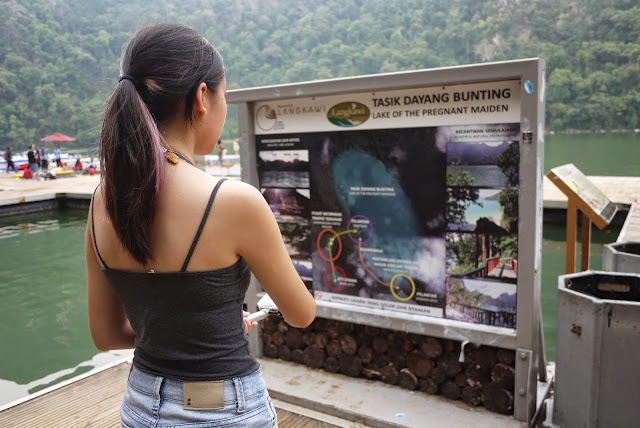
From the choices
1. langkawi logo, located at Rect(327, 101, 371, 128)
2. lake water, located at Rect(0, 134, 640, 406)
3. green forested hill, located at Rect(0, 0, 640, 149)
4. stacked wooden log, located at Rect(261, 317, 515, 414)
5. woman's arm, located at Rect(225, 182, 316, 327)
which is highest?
green forested hill, located at Rect(0, 0, 640, 149)

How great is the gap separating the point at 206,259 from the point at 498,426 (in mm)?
2151

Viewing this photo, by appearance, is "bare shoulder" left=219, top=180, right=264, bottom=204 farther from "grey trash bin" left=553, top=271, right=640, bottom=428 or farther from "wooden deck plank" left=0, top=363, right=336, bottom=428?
"wooden deck plank" left=0, top=363, right=336, bottom=428

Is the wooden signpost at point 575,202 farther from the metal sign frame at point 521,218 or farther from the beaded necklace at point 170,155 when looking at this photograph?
the beaded necklace at point 170,155

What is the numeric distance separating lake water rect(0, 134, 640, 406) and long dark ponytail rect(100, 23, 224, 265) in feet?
14.2

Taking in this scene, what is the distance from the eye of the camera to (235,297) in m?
1.07

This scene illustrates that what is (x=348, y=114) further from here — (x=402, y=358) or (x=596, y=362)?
(x=596, y=362)

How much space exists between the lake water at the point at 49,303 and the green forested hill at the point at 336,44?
44706 mm

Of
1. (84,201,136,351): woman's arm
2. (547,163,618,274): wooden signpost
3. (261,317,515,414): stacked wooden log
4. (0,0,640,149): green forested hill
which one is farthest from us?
(0,0,640,149): green forested hill

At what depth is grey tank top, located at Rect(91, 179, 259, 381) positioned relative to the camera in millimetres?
1021

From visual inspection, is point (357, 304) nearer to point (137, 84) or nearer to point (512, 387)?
point (512, 387)

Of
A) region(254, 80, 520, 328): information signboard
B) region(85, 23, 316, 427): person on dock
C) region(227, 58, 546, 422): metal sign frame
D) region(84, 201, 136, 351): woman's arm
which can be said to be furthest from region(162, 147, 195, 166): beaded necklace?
region(254, 80, 520, 328): information signboard

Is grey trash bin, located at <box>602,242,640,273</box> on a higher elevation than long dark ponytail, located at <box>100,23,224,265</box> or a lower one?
lower

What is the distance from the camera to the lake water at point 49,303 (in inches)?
204

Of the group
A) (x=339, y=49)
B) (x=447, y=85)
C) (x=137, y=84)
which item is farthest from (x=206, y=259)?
(x=339, y=49)
